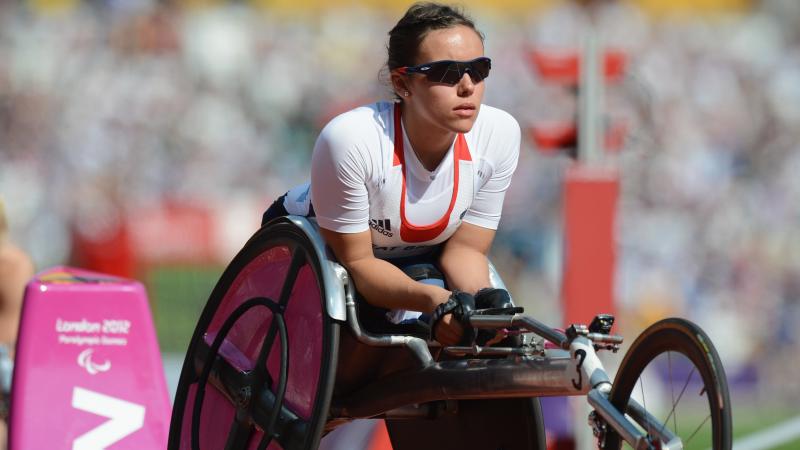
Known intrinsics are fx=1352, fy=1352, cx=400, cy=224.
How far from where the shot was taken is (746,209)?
12.0m

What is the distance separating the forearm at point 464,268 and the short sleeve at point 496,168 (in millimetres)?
105

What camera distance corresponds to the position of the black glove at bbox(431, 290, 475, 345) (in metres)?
3.67

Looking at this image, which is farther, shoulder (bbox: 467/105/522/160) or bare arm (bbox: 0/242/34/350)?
bare arm (bbox: 0/242/34/350)

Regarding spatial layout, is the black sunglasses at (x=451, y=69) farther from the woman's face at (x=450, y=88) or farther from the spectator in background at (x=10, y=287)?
the spectator in background at (x=10, y=287)

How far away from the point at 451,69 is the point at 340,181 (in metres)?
0.46

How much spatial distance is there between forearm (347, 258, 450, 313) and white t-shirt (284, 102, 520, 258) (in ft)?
0.38

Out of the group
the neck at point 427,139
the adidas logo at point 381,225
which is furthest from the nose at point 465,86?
the adidas logo at point 381,225

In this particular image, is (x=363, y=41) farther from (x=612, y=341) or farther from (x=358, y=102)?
(x=612, y=341)

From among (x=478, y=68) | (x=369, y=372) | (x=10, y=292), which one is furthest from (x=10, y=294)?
→ (x=478, y=68)

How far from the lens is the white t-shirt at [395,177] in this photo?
3.96 metres

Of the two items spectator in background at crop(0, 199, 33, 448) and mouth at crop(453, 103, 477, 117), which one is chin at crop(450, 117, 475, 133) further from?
spectator in background at crop(0, 199, 33, 448)

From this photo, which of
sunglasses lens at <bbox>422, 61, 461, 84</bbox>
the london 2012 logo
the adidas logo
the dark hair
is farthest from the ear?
the london 2012 logo

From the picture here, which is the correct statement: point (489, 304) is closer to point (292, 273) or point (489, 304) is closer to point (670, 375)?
point (670, 375)

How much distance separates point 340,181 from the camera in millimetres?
3975
